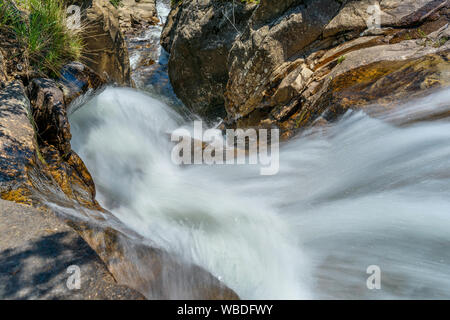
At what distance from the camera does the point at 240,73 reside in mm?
6434

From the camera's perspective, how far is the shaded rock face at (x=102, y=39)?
6.29 metres

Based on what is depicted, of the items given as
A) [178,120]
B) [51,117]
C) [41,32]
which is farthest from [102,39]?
[51,117]

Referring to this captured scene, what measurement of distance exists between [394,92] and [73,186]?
3969mm

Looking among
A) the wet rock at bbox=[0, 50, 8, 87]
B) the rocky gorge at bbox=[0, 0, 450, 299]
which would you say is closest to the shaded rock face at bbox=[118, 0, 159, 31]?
the rocky gorge at bbox=[0, 0, 450, 299]

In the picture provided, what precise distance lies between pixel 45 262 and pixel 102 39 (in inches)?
240

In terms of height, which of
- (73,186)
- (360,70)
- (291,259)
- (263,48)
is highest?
(263,48)

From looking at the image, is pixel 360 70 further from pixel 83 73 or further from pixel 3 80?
pixel 3 80

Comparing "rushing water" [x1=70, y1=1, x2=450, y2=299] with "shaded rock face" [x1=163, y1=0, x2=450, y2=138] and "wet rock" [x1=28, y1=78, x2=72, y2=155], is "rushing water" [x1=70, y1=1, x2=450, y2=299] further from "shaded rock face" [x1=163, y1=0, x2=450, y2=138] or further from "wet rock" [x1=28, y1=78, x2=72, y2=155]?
"wet rock" [x1=28, y1=78, x2=72, y2=155]

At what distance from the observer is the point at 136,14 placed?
13562mm

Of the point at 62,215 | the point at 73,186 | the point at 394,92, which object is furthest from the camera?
the point at 394,92

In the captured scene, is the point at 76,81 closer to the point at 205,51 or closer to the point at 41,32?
the point at 41,32

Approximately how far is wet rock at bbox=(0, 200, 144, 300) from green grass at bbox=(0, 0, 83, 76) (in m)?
2.98

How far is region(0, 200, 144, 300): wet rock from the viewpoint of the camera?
5.30 ft

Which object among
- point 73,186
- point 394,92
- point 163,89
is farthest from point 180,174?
point 163,89
